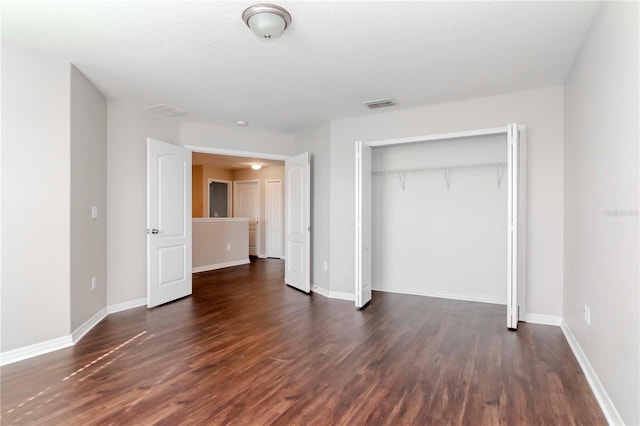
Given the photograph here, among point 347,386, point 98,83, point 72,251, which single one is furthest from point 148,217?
point 347,386

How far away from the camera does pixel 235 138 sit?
537 cm

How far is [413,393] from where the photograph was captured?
2.30 metres

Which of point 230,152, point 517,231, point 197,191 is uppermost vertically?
point 230,152

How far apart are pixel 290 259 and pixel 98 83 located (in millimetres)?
3473

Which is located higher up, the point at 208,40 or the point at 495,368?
the point at 208,40

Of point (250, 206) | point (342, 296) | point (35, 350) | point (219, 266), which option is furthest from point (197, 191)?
point (35, 350)

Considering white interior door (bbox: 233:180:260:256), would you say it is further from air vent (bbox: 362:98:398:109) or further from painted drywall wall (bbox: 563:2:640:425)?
painted drywall wall (bbox: 563:2:640:425)

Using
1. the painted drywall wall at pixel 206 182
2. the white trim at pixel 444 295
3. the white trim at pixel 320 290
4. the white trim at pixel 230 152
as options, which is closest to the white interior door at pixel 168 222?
the white trim at pixel 230 152

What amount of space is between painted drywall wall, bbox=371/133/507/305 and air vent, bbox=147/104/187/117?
278 centimetres

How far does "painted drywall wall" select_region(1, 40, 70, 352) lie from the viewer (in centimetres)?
275

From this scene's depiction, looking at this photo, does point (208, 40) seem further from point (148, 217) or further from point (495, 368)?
point (495, 368)

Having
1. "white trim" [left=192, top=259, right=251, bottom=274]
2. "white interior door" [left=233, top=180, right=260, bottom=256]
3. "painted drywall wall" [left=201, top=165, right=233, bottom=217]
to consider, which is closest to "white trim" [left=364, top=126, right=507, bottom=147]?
"white trim" [left=192, top=259, right=251, bottom=274]

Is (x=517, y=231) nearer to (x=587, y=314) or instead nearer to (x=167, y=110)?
(x=587, y=314)

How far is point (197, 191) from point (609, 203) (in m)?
8.46
